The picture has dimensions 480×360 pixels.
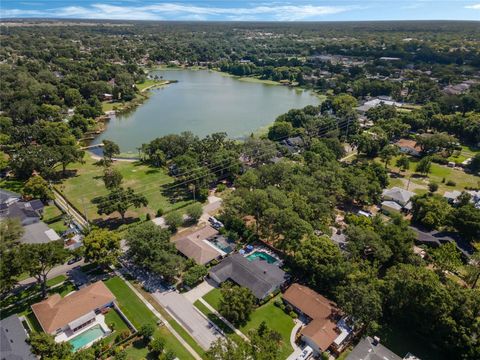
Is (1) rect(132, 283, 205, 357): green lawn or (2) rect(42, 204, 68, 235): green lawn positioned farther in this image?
(2) rect(42, 204, 68, 235): green lawn

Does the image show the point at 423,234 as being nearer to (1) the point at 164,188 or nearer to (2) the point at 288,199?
(2) the point at 288,199

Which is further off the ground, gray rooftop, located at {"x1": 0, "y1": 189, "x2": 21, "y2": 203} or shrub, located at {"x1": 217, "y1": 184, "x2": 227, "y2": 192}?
gray rooftop, located at {"x1": 0, "y1": 189, "x2": 21, "y2": 203}

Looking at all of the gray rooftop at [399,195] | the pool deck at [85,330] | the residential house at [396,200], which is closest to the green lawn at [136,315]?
the pool deck at [85,330]

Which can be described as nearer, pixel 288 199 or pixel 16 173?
pixel 288 199

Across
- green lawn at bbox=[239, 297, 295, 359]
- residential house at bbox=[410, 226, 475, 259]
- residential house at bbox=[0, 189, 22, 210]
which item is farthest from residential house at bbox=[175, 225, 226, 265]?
residential house at bbox=[0, 189, 22, 210]

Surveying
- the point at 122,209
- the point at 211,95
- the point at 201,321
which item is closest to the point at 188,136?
the point at 122,209

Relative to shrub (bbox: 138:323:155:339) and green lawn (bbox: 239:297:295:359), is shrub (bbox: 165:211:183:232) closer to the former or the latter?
shrub (bbox: 138:323:155:339)
